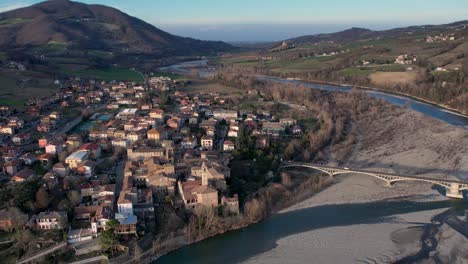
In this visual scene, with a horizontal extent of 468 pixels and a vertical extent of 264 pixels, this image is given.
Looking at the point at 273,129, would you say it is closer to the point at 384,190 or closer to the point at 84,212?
the point at 384,190

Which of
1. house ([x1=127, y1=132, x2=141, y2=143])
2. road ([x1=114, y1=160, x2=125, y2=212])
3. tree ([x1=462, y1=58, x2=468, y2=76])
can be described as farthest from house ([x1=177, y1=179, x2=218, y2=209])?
tree ([x1=462, y1=58, x2=468, y2=76])

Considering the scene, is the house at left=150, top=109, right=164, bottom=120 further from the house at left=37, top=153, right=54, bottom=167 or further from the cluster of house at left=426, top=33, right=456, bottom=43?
the cluster of house at left=426, top=33, right=456, bottom=43

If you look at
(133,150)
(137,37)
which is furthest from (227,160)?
(137,37)

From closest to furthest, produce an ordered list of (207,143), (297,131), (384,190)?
(384,190) → (207,143) → (297,131)

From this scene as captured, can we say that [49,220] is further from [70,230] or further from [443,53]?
[443,53]

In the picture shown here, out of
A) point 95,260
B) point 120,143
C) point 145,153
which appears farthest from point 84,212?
point 120,143
